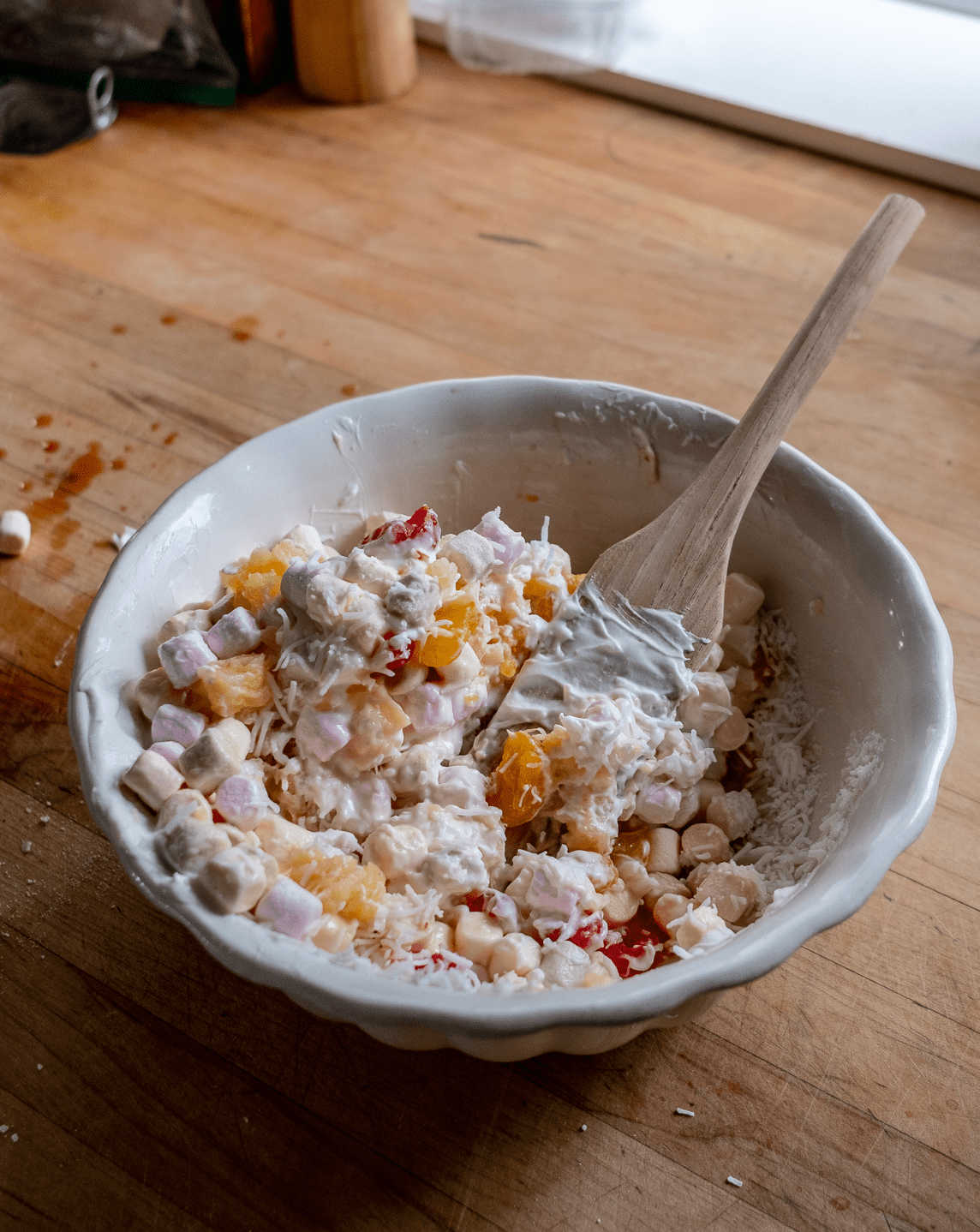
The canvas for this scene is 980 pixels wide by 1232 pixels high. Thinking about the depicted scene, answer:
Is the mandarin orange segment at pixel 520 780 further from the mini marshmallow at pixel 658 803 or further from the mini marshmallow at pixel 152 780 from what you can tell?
the mini marshmallow at pixel 152 780

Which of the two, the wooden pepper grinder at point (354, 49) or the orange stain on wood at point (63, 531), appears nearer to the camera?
the orange stain on wood at point (63, 531)

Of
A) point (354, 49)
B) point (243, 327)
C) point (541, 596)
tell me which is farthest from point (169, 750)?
point (354, 49)

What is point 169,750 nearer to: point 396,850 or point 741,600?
point 396,850

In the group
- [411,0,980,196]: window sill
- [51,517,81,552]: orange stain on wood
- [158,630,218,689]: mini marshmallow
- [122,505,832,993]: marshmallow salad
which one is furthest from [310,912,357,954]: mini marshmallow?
[411,0,980,196]: window sill

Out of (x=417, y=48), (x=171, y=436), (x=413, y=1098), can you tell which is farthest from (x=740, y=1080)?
(x=417, y=48)

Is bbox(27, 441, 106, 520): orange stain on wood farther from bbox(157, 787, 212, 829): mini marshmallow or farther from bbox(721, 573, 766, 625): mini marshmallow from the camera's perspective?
bbox(721, 573, 766, 625): mini marshmallow

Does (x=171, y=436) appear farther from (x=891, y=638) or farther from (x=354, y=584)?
(x=891, y=638)

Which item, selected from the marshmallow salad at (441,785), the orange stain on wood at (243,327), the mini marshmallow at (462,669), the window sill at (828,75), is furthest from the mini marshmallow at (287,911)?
the window sill at (828,75)
